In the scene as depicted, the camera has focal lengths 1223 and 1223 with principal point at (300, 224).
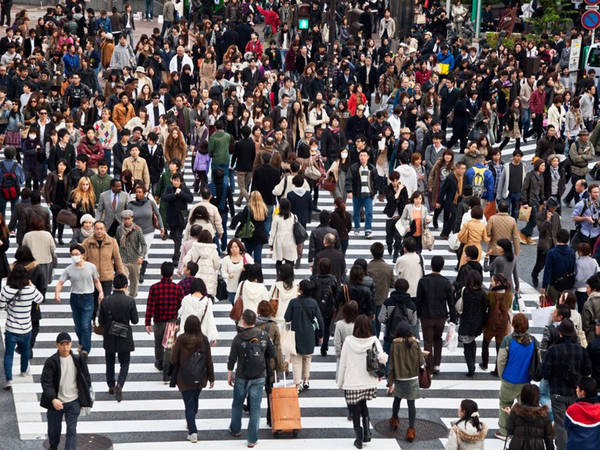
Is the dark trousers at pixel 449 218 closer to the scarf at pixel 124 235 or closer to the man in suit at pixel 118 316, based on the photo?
the scarf at pixel 124 235

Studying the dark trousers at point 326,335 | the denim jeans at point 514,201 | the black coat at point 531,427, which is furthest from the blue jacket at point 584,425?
the denim jeans at point 514,201

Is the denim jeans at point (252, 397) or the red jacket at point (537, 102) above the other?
the red jacket at point (537, 102)

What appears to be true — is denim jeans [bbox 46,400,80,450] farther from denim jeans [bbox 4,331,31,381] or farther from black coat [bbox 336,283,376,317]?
black coat [bbox 336,283,376,317]

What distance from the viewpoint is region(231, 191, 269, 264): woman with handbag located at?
17875mm

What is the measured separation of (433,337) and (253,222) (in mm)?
4091

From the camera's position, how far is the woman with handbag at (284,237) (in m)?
17.1

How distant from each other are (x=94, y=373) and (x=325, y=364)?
9.54 feet

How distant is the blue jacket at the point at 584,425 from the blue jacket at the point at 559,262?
466 centimetres

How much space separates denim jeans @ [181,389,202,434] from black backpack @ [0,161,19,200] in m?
8.07

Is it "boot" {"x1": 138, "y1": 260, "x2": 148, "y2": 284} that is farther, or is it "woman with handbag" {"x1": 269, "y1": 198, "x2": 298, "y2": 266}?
"boot" {"x1": 138, "y1": 260, "x2": 148, "y2": 284}

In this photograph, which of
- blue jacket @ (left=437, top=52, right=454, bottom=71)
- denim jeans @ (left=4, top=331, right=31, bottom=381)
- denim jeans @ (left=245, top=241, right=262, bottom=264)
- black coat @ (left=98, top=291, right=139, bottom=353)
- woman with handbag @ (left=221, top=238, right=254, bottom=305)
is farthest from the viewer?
blue jacket @ (left=437, top=52, right=454, bottom=71)

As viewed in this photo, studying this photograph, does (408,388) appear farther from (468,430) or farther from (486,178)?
(486,178)

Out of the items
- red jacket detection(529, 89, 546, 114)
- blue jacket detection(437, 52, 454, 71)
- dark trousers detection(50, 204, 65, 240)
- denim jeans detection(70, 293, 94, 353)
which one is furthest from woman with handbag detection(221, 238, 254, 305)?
blue jacket detection(437, 52, 454, 71)

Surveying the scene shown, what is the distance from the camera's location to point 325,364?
15617mm
